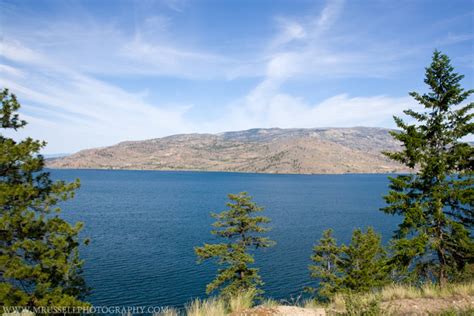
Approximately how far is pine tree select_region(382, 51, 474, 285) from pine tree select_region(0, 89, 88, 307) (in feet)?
58.1

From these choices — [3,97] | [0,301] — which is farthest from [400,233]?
[3,97]

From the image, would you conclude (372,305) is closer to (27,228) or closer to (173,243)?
(27,228)

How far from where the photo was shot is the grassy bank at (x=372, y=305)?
8130 mm

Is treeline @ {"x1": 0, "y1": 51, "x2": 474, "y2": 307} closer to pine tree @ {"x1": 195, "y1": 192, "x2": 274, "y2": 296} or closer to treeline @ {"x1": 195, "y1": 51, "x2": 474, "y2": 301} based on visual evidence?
treeline @ {"x1": 195, "y1": 51, "x2": 474, "y2": 301}

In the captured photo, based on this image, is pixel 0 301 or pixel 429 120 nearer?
pixel 0 301

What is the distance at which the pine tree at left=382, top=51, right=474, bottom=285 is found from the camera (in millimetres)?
17766

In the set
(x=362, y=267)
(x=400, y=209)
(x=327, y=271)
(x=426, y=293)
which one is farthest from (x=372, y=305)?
(x=327, y=271)

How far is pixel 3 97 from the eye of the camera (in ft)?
47.4

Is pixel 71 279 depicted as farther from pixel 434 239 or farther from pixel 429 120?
pixel 429 120

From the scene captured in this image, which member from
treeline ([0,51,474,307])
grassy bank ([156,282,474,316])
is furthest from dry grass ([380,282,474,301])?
treeline ([0,51,474,307])

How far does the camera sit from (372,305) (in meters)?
7.73

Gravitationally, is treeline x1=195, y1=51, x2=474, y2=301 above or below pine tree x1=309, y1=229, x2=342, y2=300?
above

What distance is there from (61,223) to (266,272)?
113 feet

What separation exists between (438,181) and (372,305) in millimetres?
14169
